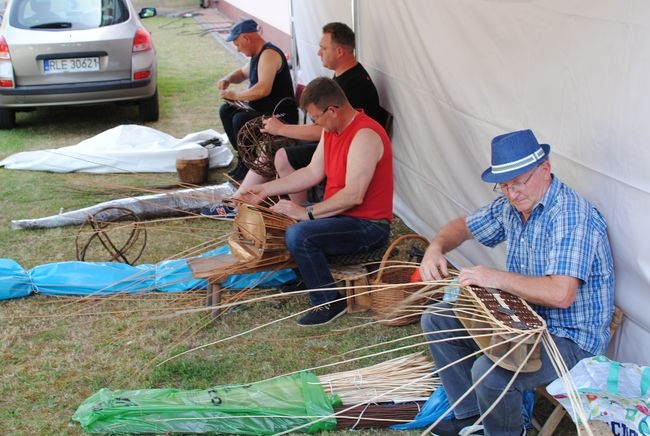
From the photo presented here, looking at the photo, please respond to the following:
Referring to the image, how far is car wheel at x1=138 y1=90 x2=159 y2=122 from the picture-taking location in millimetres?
7219

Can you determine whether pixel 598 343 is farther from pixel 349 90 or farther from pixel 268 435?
pixel 349 90

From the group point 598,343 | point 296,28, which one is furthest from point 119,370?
point 296,28

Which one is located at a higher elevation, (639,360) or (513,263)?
(513,263)

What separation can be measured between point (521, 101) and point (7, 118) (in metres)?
5.43

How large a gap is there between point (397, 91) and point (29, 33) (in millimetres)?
3787

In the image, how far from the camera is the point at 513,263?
2.54 metres

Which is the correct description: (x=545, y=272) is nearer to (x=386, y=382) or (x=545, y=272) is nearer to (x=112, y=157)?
(x=386, y=382)

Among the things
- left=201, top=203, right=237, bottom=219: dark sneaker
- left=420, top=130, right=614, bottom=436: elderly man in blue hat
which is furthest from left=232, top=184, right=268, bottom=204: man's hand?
left=420, top=130, right=614, bottom=436: elderly man in blue hat

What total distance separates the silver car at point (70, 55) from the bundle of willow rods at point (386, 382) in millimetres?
4747

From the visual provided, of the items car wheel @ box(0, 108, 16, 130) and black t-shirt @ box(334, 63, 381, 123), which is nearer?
black t-shirt @ box(334, 63, 381, 123)

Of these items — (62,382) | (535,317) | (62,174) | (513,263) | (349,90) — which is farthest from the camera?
(62,174)

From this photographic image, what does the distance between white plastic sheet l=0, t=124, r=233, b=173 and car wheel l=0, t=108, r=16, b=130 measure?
3.81 feet

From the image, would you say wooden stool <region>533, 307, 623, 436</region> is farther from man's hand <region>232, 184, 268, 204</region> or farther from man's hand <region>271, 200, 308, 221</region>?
man's hand <region>232, 184, 268, 204</region>

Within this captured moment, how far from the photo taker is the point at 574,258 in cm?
225
